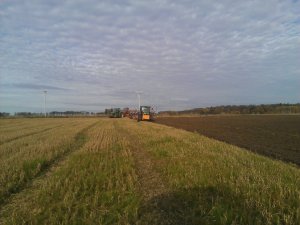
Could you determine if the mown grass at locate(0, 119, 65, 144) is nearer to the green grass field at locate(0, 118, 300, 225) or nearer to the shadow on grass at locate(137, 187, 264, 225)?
the green grass field at locate(0, 118, 300, 225)

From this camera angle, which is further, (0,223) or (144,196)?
(144,196)

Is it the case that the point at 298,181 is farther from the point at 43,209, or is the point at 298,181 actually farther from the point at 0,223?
the point at 0,223

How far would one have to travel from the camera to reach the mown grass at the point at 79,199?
6.09m

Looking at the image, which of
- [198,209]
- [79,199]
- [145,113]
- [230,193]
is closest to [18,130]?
[145,113]

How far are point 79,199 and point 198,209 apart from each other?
9.13 ft

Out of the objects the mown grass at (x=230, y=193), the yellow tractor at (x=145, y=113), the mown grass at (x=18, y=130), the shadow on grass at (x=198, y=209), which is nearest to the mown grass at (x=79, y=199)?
the shadow on grass at (x=198, y=209)

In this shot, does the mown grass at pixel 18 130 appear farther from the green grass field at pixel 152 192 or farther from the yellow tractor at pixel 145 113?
the yellow tractor at pixel 145 113

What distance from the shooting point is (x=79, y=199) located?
735cm

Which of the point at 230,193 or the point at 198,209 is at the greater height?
the point at 230,193

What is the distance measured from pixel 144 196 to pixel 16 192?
3.35 meters

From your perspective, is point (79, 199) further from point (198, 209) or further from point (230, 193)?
point (230, 193)

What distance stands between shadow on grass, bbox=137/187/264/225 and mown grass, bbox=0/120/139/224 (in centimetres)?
43

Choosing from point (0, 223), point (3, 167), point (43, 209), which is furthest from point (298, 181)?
point (3, 167)

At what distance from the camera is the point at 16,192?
813 centimetres
